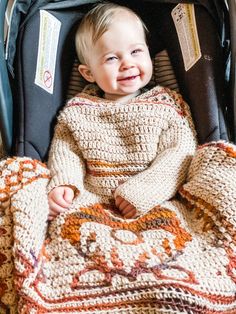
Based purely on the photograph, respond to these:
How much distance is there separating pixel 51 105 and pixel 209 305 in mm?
660

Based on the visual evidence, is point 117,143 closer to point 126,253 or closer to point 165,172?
point 165,172

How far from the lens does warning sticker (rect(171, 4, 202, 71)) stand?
1258mm

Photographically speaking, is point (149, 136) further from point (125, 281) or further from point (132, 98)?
point (125, 281)

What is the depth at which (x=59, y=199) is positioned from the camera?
45.6 inches

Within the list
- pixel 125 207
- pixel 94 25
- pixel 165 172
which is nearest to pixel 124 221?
pixel 125 207

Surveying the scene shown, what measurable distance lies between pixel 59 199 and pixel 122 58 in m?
0.41

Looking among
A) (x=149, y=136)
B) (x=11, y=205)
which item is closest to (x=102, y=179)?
(x=149, y=136)

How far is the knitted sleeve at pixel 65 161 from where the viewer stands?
120cm

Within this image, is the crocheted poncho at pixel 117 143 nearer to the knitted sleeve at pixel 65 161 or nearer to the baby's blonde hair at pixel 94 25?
the knitted sleeve at pixel 65 161

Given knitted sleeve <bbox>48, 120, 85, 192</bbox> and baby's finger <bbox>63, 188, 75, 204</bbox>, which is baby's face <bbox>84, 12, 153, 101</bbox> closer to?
knitted sleeve <bbox>48, 120, 85, 192</bbox>

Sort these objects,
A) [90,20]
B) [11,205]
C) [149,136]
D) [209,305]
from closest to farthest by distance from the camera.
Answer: [209,305] < [11,205] < [149,136] < [90,20]

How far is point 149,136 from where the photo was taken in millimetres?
1229

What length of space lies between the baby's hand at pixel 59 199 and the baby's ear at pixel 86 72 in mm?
351

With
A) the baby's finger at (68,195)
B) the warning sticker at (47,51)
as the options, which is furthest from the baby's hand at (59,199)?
the warning sticker at (47,51)
